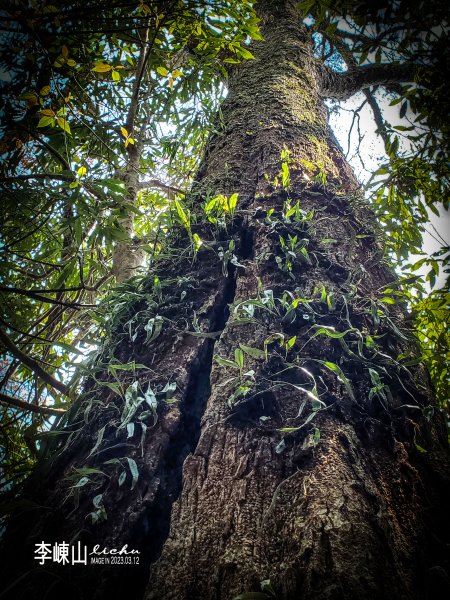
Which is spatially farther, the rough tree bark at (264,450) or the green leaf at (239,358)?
the green leaf at (239,358)

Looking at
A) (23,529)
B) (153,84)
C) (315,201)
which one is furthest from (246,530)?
(153,84)

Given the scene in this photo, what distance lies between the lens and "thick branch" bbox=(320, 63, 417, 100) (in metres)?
3.61

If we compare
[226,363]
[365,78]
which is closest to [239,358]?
[226,363]

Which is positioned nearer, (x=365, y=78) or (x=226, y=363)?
(x=226, y=363)

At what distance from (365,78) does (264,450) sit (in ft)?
14.2

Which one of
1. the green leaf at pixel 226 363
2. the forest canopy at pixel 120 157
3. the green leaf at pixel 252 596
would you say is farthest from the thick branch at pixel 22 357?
the green leaf at pixel 252 596

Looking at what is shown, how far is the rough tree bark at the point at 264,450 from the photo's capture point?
0.74 metres

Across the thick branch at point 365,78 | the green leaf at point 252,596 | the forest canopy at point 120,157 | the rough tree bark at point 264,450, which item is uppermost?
the thick branch at point 365,78

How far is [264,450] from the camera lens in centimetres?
93


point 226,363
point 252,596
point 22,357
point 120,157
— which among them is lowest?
point 252,596

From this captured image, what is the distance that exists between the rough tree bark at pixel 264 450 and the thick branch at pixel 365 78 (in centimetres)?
270

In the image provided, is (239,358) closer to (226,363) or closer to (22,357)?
(226,363)

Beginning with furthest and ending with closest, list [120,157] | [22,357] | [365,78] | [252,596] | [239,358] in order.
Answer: [365,78], [120,157], [22,357], [239,358], [252,596]

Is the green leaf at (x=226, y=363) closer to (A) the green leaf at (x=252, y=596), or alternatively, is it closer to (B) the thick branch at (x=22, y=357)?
(A) the green leaf at (x=252, y=596)
